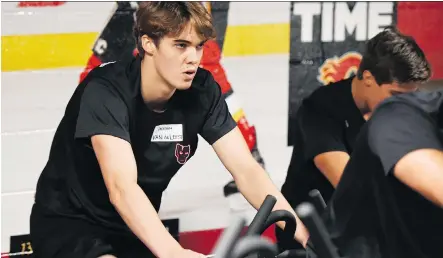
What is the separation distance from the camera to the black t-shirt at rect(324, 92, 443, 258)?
4.78 feet

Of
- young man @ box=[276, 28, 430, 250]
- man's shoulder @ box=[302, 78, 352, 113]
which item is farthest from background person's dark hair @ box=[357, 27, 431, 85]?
man's shoulder @ box=[302, 78, 352, 113]

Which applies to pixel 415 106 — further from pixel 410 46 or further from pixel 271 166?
pixel 271 166

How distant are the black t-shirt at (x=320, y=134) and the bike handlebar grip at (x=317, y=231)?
989 millimetres

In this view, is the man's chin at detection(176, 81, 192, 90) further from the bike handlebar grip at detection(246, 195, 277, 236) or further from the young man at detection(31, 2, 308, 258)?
the bike handlebar grip at detection(246, 195, 277, 236)

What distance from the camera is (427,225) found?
1.52 metres

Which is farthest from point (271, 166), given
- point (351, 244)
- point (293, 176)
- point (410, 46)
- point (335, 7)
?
point (351, 244)

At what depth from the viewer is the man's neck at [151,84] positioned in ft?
7.62

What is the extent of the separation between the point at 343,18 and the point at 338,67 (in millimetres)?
220

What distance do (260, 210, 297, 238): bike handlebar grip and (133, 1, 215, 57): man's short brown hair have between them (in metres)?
0.71

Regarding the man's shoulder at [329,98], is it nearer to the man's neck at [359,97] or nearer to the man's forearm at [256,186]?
the man's neck at [359,97]

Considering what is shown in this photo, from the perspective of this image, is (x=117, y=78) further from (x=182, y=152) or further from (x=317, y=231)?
(x=317, y=231)

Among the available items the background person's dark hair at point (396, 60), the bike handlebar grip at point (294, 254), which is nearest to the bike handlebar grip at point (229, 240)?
the bike handlebar grip at point (294, 254)

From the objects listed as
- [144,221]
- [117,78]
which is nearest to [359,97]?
[117,78]

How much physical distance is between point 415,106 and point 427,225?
26 centimetres
